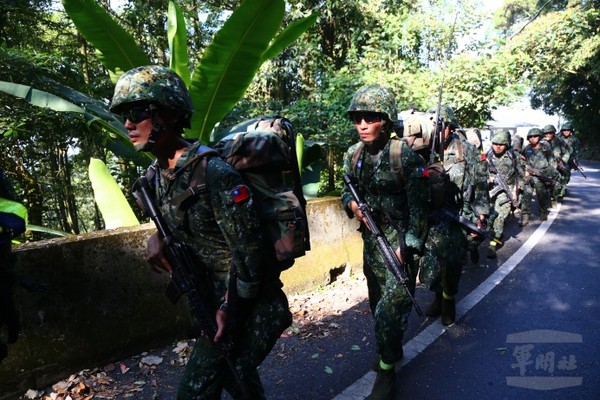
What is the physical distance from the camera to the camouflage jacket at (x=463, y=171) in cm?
509

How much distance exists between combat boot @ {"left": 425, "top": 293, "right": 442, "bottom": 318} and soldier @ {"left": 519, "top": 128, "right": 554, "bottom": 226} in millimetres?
5234

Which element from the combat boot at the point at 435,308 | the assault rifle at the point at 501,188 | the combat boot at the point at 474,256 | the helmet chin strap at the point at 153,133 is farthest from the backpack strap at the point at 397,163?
the assault rifle at the point at 501,188

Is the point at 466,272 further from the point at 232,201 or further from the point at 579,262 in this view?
the point at 232,201

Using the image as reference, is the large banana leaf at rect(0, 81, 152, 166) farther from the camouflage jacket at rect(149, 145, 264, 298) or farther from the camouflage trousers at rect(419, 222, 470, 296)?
the camouflage trousers at rect(419, 222, 470, 296)

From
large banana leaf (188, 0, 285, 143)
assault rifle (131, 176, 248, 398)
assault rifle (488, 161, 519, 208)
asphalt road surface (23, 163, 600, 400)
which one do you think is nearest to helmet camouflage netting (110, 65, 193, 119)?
assault rifle (131, 176, 248, 398)

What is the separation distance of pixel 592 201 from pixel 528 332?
936 cm

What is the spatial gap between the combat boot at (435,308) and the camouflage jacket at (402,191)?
62.1 inches

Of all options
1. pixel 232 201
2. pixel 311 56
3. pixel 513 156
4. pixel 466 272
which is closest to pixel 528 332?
pixel 466 272

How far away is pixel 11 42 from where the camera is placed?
8.02 meters

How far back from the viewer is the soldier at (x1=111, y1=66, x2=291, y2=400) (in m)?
1.91

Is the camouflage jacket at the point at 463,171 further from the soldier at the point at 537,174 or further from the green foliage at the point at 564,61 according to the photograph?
the green foliage at the point at 564,61

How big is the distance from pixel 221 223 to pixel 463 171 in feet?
13.1

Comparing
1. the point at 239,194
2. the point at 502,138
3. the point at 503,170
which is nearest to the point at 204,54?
the point at 239,194

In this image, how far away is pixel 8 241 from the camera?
203 centimetres
